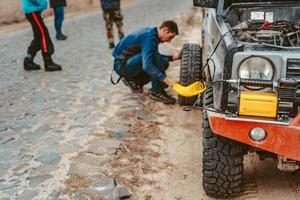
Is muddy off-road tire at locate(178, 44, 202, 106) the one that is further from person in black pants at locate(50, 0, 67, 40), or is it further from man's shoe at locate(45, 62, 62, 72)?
person in black pants at locate(50, 0, 67, 40)

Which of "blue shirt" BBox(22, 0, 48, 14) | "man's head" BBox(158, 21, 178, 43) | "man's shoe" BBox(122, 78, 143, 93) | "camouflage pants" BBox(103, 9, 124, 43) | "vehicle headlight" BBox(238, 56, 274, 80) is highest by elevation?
"vehicle headlight" BBox(238, 56, 274, 80)

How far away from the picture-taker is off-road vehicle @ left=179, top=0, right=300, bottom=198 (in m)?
3.54

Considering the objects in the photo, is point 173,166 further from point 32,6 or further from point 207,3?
point 32,6

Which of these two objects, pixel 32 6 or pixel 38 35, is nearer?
pixel 32 6

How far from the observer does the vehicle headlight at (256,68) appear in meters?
3.61

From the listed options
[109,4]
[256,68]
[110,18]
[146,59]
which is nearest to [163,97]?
[146,59]

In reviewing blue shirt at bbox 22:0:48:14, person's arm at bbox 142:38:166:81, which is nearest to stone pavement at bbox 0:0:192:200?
person's arm at bbox 142:38:166:81

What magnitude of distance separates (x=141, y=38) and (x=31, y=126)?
66.9 inches

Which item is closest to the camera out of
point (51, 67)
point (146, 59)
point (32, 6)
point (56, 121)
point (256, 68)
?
point (256, 68)

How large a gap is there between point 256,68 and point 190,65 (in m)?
2.83

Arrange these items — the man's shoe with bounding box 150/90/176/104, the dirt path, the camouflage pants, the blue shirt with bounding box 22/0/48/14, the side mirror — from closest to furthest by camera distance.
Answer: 1. the dirt path
2. the side mirror
3. the man's shoe with bounding box 150/90/176/104
4. the blue shirt with bounding box 22/0/48/14
5. the camouflage pants

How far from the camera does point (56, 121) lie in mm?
5992

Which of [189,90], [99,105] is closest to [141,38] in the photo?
[99,105]

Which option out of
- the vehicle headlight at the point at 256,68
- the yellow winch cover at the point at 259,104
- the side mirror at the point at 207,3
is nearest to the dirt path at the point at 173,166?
the yellow winch cover at the point at 259,104
